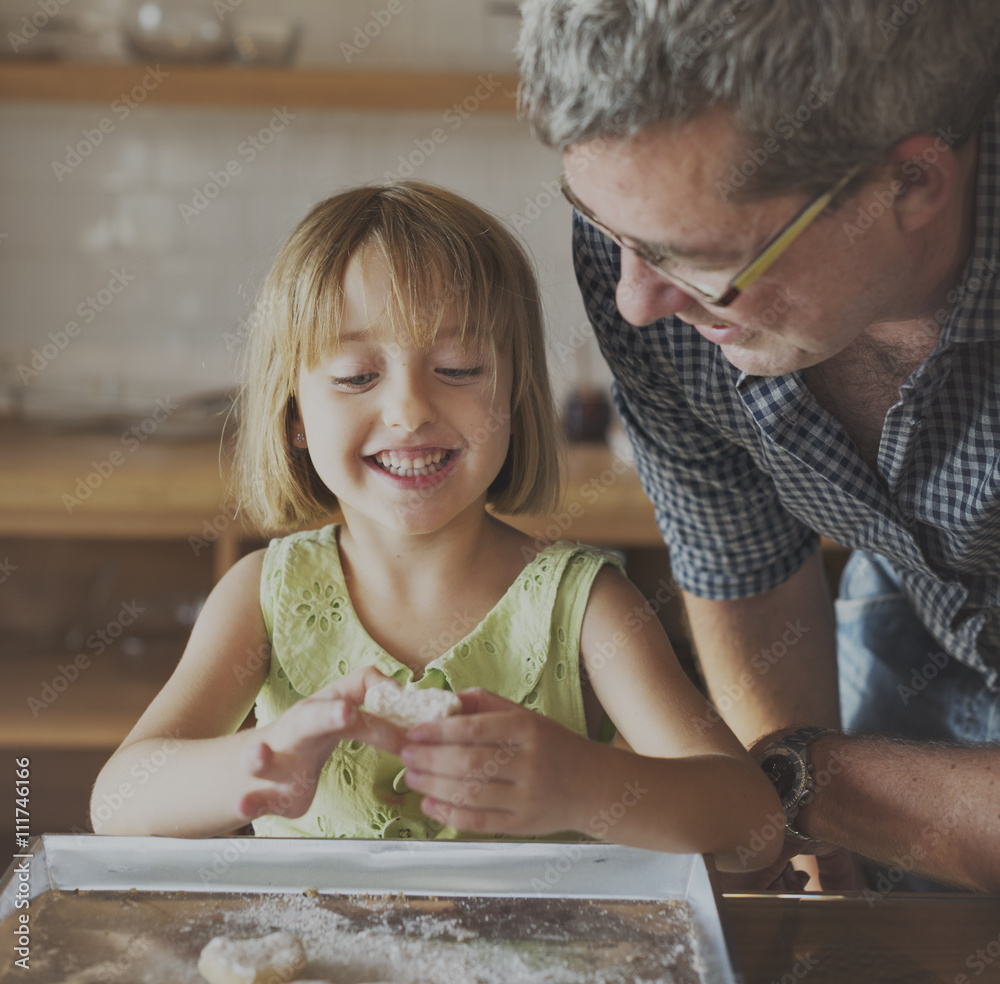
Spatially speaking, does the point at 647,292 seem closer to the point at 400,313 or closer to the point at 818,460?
the point at 400,313

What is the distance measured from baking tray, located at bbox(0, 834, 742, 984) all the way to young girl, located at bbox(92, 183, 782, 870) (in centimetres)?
3

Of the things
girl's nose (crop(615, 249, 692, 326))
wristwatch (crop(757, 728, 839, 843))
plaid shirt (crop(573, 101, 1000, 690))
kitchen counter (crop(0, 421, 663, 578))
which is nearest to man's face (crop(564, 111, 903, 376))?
girl's nose (crop(615, 249, 692, 326))

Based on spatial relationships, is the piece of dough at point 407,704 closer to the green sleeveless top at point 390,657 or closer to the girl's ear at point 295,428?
the green sleeveless top at point 390,657

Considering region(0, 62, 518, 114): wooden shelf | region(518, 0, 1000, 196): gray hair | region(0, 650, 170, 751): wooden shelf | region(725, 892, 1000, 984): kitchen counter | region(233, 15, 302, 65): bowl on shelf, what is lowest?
region(0, 650, 170, 751): wooden shelf

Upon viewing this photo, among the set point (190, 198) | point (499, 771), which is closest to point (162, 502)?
point (190, 198)

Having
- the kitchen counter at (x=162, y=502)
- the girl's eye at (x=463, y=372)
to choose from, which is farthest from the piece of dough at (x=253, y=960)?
the kitchen counter at (x=162, y=502)

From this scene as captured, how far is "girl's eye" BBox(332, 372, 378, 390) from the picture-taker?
1.09 m

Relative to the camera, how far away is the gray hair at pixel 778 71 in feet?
2.77

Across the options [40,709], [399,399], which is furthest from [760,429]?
[40,709]

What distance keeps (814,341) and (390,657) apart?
54 centimetres

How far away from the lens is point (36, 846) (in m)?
0.85

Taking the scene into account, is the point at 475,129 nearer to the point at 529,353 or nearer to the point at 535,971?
the point at 529,353

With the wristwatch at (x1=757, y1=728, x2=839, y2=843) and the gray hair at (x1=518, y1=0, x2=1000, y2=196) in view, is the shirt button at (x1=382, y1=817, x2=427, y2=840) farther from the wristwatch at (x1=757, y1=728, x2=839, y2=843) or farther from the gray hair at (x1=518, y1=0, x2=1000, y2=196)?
the gray hair at (x1=518, y1=0, x2=1000, y2=196)

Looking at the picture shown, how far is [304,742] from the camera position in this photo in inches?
32.4
